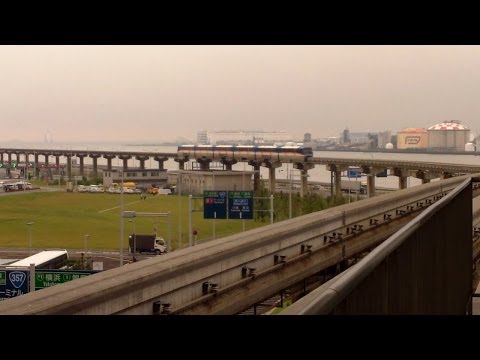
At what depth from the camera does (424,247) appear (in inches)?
89.0

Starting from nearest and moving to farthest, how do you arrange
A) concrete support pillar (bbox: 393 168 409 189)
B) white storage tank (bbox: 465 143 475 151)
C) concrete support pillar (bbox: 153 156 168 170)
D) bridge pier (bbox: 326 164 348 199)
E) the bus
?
the bus → concrete support pillar (bbox: 393 168 409 189) → white storage tank (bbox: 465 143 475 151) → bridge pier (bbox: 326 164 348 199) → concrete support pillar (bbox: 153 156 168 170)

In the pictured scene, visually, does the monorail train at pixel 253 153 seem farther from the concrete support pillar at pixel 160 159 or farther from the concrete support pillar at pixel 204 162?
the concrete support pillar at pixel 160 159

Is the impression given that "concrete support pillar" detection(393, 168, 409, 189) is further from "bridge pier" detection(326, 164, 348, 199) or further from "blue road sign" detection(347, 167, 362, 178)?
"bridge pier" detection(326, 164, 348, 199)

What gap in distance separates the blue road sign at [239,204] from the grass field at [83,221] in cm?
309

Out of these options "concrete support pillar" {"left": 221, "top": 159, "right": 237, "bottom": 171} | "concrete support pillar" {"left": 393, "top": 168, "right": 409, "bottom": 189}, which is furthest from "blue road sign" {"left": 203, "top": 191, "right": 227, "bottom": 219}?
"concrete support pillar" {"left": 221, "top": 159, "right": 237, "bottom": 171}

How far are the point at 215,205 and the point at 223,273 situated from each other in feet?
33.8

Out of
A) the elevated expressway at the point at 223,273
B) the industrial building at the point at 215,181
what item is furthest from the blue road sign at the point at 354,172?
the elevated expressway at the point at 223,273

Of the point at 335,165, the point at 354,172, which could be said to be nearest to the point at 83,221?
the point at 354,172

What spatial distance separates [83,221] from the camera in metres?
24.9

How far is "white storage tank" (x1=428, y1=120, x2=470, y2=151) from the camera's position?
38.7 meters

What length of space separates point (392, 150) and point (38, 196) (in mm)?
20439

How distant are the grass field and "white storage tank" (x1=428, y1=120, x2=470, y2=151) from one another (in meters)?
15.6
